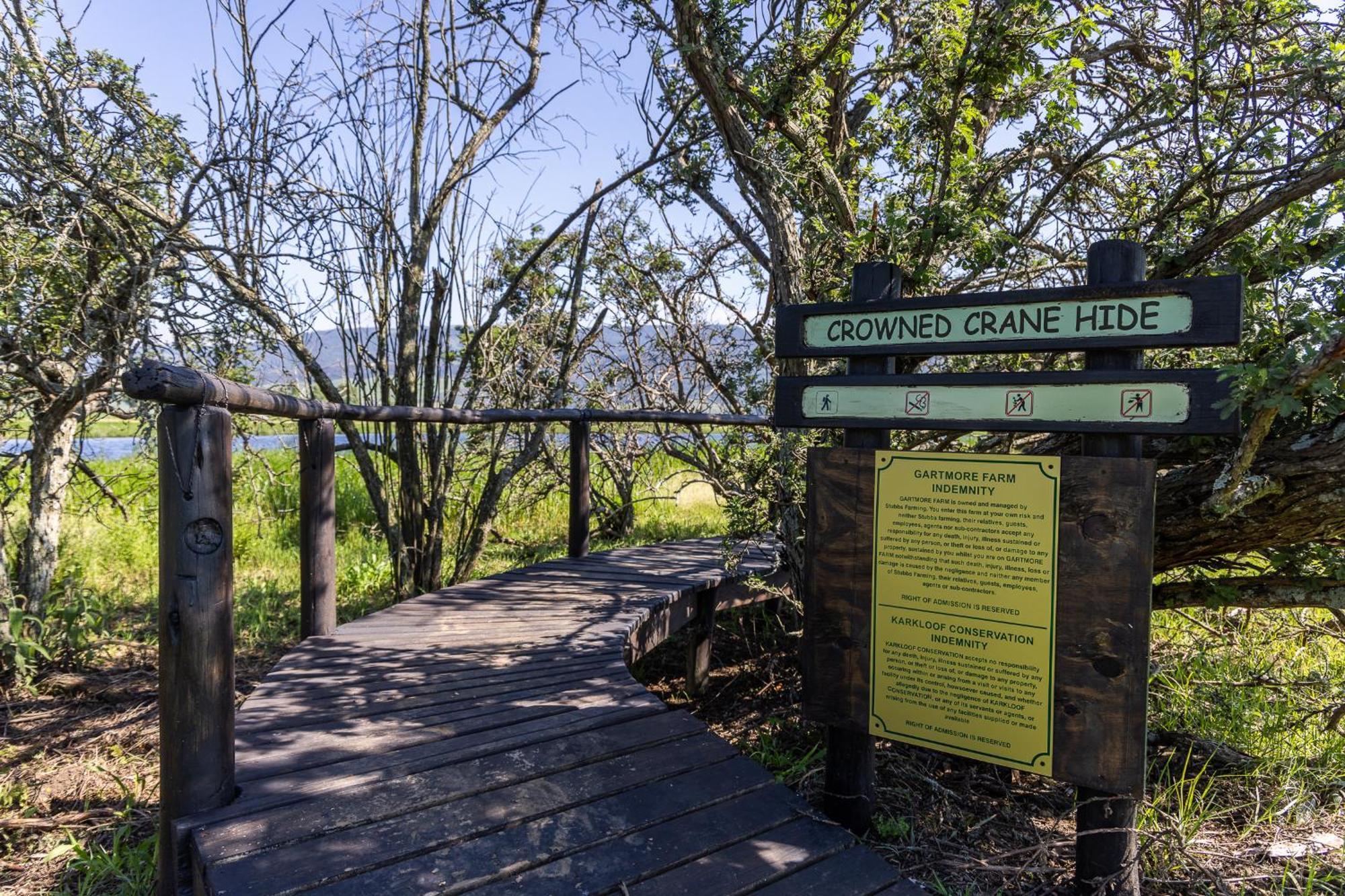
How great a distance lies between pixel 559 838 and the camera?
209cm

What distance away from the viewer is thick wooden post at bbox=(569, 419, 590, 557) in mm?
5223

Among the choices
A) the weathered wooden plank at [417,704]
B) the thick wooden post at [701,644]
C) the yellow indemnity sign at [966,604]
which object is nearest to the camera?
the yellow indemnity sign at [966,604]

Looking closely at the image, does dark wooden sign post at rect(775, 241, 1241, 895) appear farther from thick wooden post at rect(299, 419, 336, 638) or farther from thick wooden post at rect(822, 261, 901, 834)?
thick wooden post at rect(299, 419, 336, 638)

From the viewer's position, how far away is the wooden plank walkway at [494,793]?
1.95 metres

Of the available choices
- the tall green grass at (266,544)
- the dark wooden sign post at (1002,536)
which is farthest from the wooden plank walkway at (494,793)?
the tall green grass at (266,544)

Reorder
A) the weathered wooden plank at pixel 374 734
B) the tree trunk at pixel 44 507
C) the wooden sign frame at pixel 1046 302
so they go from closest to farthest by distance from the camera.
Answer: the wooden sign frame at pixel 1046 302, the weathered wooden plank at pixel 374 734, the tree trunk at pixel 44 507

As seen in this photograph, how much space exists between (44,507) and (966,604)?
5.27 m

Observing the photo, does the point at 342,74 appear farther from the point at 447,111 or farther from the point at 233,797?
the point at 233,797

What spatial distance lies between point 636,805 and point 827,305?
161cm

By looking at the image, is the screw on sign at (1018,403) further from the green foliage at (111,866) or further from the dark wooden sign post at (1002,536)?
the green foliage at (111,866)

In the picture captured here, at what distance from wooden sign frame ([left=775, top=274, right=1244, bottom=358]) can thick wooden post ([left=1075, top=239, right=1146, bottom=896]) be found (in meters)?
0.05

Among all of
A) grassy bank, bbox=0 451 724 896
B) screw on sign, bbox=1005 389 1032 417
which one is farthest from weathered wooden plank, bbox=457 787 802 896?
grassy bank, bbox=0 451 724 896

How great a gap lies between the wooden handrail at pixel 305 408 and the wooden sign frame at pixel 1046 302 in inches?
65.3

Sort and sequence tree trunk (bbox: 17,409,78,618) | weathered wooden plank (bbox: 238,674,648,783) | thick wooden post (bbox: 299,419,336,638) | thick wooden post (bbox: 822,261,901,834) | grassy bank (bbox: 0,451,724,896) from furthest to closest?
tree trunk (bbox: 17,409,78,618) < thick wooden post (bbox: 299,419,336,638) < grassy bank (bbox: 0,451,724,896) < thick wooden post (bbox: 822,261,901,834) < weathered wooden plank (bbox: 238,674,648,783)
